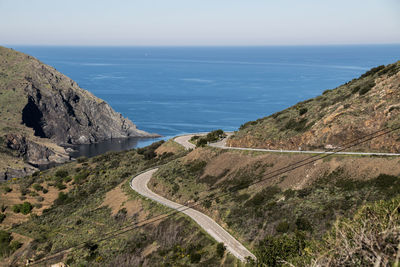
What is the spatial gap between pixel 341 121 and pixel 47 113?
155 meters

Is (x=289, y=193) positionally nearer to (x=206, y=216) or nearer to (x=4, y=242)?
(x=206, y=216)

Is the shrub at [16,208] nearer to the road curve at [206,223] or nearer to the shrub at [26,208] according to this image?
the shrub at [26,208]

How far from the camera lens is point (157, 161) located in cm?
7700

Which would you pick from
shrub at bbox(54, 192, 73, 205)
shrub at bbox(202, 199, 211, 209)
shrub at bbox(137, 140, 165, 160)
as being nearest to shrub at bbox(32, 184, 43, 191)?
shrub at bbox(54, 192, 73, 205)

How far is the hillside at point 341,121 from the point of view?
49.2m

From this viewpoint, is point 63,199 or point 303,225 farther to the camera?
point 63,199

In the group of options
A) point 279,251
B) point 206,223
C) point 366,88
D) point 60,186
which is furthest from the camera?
point 60,186

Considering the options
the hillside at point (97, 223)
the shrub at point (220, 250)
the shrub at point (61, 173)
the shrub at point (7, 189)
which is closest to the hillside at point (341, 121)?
the hillside at point (97, 223)

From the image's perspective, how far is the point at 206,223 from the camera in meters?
42.1

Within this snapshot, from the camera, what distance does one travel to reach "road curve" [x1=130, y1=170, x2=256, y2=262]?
115 feet

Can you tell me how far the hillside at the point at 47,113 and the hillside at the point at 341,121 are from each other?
105 meters

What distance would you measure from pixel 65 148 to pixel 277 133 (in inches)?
4967

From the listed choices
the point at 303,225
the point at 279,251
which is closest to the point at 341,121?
the point at 303,225

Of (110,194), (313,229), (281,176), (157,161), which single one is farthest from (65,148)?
(313,229)
